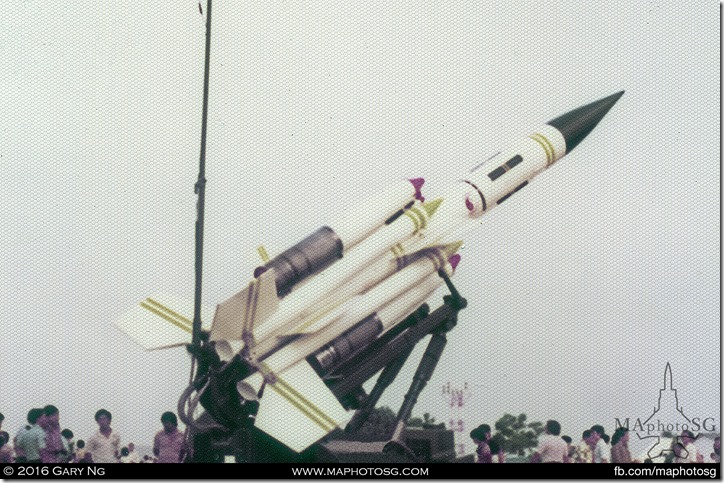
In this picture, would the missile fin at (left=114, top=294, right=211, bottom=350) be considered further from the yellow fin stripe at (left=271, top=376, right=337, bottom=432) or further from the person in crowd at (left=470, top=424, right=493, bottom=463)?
the person in crowd at (left=470, top=424, right=493, bottom=463)

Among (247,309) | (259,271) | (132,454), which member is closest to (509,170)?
(259,271)

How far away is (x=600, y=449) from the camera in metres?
8.76

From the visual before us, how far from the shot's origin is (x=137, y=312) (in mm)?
7453

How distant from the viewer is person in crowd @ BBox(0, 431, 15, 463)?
7914mm

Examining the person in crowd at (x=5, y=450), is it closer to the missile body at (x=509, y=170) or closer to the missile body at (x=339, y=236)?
the missile body at (x=339, y=236)

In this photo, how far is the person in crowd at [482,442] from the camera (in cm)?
852

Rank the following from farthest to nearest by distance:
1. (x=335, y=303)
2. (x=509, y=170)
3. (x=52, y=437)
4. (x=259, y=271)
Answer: (x=509, y=170) < (x=52, y=437) < (x=335, y=303) < (x=259, y=271)

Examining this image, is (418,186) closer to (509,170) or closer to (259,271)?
(509,170)

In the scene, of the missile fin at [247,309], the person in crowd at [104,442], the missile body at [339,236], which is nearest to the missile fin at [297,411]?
the missile fin at [247,309]

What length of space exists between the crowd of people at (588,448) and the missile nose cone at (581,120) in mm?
3023

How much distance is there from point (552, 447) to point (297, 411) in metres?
2.97

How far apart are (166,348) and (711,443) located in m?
5.52

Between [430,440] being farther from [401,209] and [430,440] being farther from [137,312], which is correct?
[137,312]

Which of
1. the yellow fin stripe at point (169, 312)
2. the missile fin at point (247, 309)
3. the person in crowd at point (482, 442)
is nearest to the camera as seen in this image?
the missile fin at point (247, 309)
